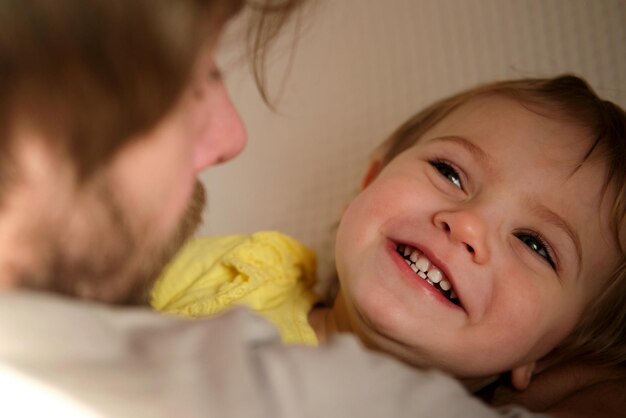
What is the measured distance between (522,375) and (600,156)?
0.90 ft

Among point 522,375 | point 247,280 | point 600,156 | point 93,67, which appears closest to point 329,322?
point 247,280

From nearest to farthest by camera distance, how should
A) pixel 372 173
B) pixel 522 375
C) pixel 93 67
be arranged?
pixel 93 67 < pixel 522 375 < pixel 372 173

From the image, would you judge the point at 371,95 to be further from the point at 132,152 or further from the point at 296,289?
the point at 132,152

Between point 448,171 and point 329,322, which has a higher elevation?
point 448,171

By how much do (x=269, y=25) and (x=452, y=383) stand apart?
0.34 meters

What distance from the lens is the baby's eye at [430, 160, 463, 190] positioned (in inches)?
32.9

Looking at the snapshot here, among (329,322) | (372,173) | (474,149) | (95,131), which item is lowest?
(329,322)

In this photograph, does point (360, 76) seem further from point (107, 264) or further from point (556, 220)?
point (107, 264)

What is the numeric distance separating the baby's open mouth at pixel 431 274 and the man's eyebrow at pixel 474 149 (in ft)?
0.44

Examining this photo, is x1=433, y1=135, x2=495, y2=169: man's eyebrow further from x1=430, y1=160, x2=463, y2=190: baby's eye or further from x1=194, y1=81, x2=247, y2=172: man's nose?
x1=194, y1=81, x2=247, y2=172: man's nose

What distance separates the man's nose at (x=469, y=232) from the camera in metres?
0.76

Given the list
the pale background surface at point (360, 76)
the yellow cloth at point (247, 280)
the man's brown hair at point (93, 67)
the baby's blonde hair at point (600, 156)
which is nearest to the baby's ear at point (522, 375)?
the baby's blonde hair at point (600, 156)

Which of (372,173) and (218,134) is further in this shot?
(372,173)

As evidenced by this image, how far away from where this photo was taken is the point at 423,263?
783 millimetres
